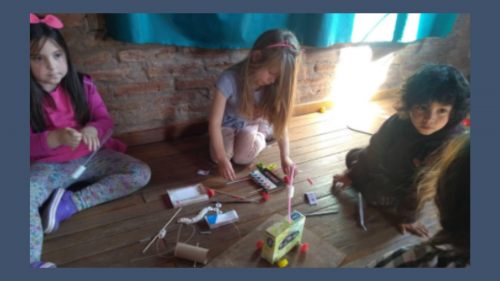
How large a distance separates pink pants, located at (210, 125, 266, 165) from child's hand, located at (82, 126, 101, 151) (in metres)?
0.49

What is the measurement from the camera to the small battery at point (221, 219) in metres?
1.21

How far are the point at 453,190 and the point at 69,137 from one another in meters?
1.13

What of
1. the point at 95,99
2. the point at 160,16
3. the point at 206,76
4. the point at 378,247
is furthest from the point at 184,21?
the point at 378,247

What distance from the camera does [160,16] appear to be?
5.07ft

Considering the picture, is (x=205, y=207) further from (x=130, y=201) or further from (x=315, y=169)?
(x=315, y=169)

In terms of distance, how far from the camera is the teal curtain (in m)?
1.45

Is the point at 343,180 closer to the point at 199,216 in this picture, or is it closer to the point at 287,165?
the point at 287,165

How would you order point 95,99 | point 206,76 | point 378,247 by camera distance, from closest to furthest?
point 378,247 → point 95,99 → point 206,76

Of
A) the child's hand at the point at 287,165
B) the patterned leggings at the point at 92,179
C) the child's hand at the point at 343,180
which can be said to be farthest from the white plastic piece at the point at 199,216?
the child's hand at the point at 343,180

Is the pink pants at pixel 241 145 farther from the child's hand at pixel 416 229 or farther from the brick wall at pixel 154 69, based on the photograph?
the child's hand at pixel 416 229

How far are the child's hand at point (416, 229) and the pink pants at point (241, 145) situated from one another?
72 centimetres

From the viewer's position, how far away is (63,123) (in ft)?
4.28

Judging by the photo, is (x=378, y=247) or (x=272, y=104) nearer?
(x=378, y=247)

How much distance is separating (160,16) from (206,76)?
365mm
